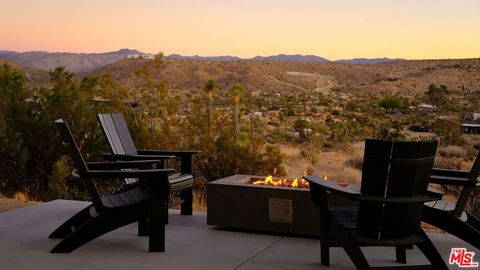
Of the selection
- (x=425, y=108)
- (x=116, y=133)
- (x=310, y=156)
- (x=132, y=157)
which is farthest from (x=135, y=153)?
(x=425, y=108)

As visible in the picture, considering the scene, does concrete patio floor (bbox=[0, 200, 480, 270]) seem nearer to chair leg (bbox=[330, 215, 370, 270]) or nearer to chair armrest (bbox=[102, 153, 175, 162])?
chair leg (bbox=[330, 215, 370, 270])

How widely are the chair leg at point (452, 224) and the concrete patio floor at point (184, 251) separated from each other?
10.2 inches

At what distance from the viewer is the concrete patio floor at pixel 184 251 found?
15.6 ft

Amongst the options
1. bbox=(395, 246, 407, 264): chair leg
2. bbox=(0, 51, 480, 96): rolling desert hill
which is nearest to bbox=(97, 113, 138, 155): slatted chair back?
bbox=(395, 246, 407, 264): chair leg

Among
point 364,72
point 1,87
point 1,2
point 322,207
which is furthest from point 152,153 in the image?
point 364,72

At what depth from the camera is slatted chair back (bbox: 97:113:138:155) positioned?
6.25 metres

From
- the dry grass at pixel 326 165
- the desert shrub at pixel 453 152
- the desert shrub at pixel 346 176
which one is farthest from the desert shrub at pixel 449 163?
the desert shrub at pixel 346 176

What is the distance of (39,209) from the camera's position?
22.6 feet

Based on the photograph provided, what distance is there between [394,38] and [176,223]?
28.4 meters

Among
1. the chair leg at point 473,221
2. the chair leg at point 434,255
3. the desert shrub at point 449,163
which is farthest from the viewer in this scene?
the desert shrub at point 449,163

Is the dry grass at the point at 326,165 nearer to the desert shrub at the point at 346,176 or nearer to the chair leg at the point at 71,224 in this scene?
the desert shrub at the point at 346,176

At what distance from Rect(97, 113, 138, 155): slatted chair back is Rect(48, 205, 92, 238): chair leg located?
88cm

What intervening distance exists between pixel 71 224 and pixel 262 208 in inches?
69.8

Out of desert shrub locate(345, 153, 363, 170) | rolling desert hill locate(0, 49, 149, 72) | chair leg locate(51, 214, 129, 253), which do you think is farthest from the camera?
rolling desert hill locate(0, 49, 149, 72)
